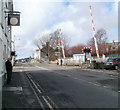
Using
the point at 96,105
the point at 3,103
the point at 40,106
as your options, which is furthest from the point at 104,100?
the point at 3,103

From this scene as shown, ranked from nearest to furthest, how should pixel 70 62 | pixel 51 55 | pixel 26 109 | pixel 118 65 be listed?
pixel 26 109 < pixel 118 65 < pixel 70 62 < pixel 51 55

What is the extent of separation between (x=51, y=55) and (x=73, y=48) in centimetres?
1089

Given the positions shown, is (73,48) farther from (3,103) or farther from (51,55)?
(3,103)

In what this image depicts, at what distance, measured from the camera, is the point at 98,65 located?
94.6ft

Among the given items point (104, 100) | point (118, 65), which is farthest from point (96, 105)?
point (118, 65)

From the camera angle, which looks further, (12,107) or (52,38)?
(52,38)

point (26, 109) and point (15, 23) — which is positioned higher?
point (15, 23)

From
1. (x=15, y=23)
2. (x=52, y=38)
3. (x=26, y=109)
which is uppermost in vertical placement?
(x=52, y=38)

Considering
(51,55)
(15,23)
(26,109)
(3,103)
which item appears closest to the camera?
(26,109)

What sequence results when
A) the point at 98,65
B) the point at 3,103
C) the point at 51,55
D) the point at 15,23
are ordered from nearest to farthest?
the point at 3,103 → the point at 15,23 → the point at 98,65 → the point at 51,55

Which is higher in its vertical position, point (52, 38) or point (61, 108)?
point (52, 38)

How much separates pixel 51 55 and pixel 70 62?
143ft

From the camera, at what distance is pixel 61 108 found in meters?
6.32

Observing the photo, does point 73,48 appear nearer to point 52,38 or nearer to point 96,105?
point 52,38
